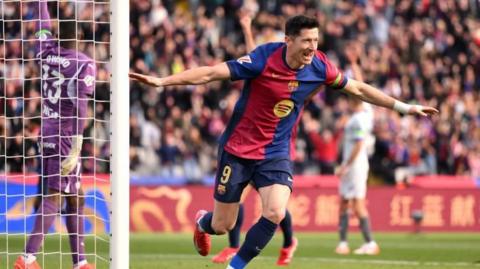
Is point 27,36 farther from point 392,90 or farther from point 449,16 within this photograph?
point 449,16

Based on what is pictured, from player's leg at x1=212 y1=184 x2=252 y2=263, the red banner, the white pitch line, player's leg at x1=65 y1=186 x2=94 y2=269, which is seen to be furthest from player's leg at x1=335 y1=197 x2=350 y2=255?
player's leg at x1=65 y1=186 x2=94 y2=269

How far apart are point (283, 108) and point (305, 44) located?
71 cm

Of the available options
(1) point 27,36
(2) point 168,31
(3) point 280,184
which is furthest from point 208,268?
(2) point 168,31

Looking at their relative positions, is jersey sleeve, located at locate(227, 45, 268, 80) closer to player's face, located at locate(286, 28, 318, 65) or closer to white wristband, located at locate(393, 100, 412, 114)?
player's face, located at locate(286, 28, 318, 65)

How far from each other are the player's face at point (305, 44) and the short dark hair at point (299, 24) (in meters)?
0.03

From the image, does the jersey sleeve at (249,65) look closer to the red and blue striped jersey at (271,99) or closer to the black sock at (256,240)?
the red and blue striped jersey at (271,99)

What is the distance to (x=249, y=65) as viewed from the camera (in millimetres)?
10984

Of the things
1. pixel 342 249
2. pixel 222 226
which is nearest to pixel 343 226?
pixel 342 249

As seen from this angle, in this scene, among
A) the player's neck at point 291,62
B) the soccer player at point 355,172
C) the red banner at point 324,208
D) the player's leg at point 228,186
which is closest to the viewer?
the player's neck at point 291,62

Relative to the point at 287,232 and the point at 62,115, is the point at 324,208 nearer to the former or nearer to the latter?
the point at 287,232

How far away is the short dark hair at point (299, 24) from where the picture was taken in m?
10.9

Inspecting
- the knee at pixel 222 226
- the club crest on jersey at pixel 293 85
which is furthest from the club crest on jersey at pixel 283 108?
the knee at pixel 222 226

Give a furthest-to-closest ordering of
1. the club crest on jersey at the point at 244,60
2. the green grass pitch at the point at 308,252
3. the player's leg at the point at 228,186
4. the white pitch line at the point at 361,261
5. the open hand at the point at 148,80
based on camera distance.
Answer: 1. the white pitch line at the point at 361,261
2. the green grass pitch at the point at 308,252
3. the player's leg at the point at 228,186
4. the club crest on jersey at the point at 244,60
5. the open hand at the point at 148,80

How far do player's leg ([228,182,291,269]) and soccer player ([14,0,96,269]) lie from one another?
5.68 ft
